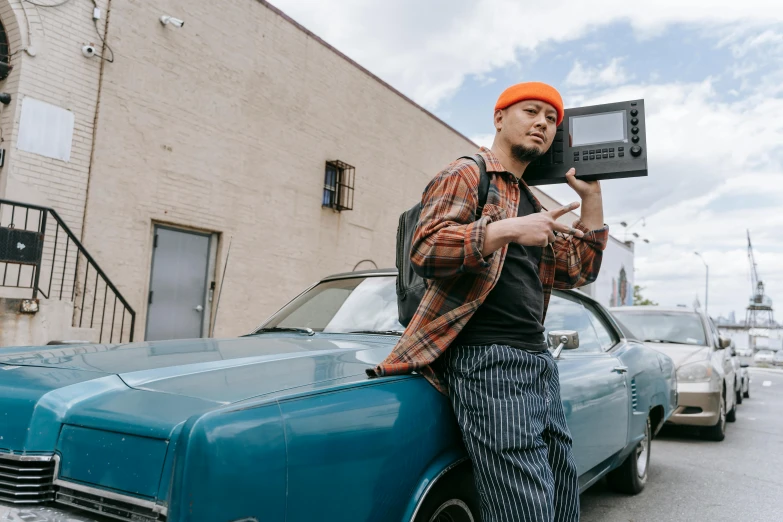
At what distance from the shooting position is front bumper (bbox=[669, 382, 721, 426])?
675 cm

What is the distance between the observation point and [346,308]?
3.34 m

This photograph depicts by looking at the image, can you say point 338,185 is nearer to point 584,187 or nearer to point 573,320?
point 573,320

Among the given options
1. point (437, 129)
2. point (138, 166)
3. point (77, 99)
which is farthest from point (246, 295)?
point (437, 129)

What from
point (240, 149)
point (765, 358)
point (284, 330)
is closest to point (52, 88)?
point (240, 149)

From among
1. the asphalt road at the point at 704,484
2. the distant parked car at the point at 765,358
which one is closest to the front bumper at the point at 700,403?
the asphalt road at the point at 704,484

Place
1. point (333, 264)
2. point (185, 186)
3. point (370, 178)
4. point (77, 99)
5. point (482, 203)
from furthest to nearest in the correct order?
point (370, 178) → point (333, 264) → point (185, 186) → point (77, 99) → point (482, 203)

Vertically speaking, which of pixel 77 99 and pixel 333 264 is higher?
pixel 77 99

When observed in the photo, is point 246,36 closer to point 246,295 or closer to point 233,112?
point 233,112

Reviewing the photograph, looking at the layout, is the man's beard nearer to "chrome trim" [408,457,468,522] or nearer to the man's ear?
the man's ear

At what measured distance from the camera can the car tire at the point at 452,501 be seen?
200cm

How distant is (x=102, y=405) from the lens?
1583 mm

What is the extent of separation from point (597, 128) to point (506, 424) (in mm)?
1101

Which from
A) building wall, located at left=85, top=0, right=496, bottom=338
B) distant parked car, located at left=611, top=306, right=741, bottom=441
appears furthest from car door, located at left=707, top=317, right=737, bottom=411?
building wall, located at left=85, top=0, right=496, bottom=338

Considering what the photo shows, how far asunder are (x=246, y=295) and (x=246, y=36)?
4121 mm
